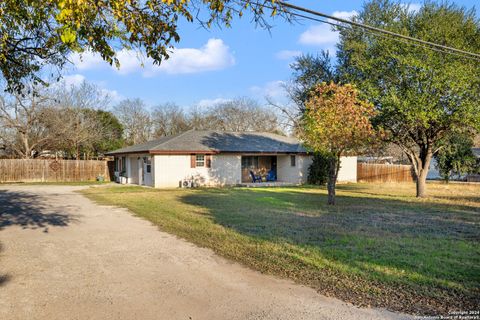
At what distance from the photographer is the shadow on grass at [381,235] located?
5750mm

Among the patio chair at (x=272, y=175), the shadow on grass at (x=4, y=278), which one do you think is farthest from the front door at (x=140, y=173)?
the shadow on grass at (x=4, y=278)

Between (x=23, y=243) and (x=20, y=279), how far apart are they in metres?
2.76

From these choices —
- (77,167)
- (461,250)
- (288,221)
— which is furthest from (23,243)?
(77,167)

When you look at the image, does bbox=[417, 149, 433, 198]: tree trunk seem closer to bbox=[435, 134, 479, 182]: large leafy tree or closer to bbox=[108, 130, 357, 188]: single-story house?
bbox=[108, 130, 357, 188]: single-story house

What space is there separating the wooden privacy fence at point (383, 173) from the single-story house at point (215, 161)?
1157mm

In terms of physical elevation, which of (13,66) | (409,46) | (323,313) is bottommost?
(323,313)

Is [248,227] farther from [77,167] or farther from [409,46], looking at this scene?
[77,167]

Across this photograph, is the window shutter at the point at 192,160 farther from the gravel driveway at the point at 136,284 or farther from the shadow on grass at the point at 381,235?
the gravel driveway at the point at 136,284

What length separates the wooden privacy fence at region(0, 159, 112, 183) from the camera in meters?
29.0

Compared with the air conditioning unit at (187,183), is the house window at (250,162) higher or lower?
higher

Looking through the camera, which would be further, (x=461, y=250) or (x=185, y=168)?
(x=185, y=168)

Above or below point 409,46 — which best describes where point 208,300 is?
below

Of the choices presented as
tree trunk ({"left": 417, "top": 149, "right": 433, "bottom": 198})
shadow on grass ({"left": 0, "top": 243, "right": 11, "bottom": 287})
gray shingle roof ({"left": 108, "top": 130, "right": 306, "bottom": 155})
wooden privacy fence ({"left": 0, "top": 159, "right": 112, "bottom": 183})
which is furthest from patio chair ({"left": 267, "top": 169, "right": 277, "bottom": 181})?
shadow on grass ({"left": 0, "top": 243, "right": 11, "bottom": 287})

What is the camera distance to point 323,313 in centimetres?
427
